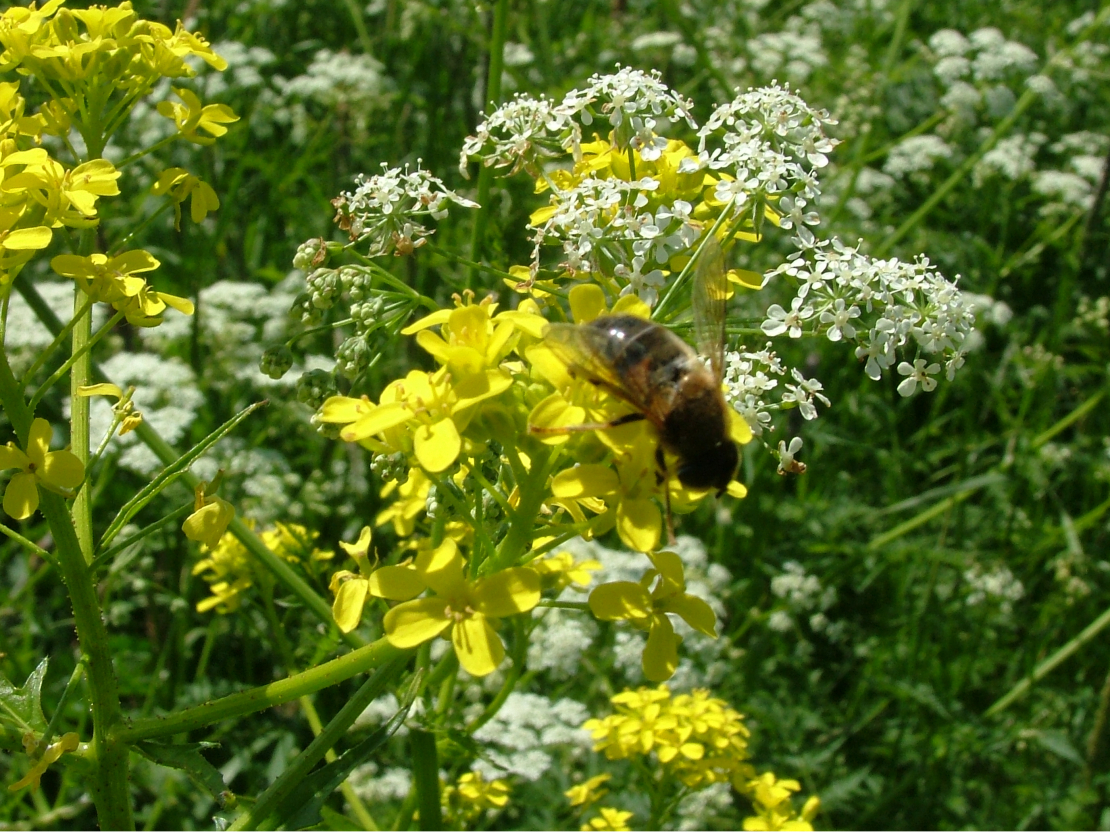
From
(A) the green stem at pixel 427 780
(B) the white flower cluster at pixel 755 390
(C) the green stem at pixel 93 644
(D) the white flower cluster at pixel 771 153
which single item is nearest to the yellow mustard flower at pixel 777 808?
(A) the green stem at pixel 427 780

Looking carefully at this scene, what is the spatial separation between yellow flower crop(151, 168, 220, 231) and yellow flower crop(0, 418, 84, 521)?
1.94ft

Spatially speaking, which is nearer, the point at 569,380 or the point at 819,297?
the point at 569,380

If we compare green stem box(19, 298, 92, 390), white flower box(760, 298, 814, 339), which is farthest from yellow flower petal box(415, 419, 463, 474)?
white flower box(760, 298, 814, 339)

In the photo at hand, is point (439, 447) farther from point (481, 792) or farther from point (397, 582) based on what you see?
point (481, 792)

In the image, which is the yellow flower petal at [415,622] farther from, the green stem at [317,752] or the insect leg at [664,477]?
the insect leg at [664,477]

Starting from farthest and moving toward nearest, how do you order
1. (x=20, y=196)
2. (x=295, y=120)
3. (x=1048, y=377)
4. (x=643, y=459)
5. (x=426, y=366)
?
(x=295, y=120) < (x=1048, y=377) < (x=426, y=366) < (x=20, y=196) < (x=643, y=459)

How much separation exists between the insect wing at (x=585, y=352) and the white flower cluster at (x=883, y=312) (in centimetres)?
53

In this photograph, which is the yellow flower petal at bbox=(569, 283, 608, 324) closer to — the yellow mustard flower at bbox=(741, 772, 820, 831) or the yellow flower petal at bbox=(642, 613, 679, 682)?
the yellow flower petal at bbox=(642, 613, 679, 682)

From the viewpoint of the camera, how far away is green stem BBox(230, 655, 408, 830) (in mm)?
1847

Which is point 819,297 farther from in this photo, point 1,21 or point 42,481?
point 1,21

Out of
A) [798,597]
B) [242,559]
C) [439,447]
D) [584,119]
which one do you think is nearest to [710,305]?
[584,119]

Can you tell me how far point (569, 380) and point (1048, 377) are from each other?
418 cm

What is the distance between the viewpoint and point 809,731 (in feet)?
15.0

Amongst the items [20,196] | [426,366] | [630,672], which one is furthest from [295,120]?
[20,196]
